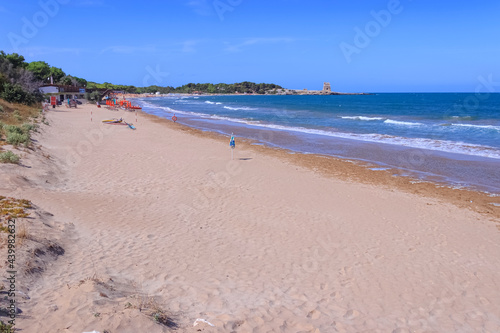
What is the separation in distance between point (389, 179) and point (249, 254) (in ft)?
28.6

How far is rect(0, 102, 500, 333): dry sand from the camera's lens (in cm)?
473

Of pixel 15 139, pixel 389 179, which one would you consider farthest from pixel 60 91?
pixel 389 179

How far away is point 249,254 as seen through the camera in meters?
6.82

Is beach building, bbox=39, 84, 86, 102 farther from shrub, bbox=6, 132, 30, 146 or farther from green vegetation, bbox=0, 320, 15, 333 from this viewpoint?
green vegetation, bbox=0, 320, 15, 333

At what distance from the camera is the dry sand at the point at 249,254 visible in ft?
15.5

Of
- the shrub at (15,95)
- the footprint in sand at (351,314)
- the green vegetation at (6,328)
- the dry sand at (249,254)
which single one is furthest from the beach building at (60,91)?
the footprint in sand at (351,314)

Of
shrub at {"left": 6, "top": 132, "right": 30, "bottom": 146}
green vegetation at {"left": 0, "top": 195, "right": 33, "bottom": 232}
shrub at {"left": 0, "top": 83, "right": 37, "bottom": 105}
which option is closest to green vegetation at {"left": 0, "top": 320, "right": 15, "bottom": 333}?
green vegetation at {"left": 0, "top": 195, "right": 33, "bottom": 232}

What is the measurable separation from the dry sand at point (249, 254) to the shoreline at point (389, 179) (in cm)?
13

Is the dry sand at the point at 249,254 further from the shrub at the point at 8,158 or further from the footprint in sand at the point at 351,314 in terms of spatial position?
the shrub at the point at 8,158

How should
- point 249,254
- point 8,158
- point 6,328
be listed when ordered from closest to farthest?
point 6,328 < point 249,254 < point 8,158

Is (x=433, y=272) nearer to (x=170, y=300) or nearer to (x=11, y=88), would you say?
(x=170, y=300)

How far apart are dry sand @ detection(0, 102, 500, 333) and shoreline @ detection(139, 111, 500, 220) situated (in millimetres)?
130

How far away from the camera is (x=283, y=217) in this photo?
8.93m

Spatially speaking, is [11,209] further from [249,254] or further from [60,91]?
[60,91]
